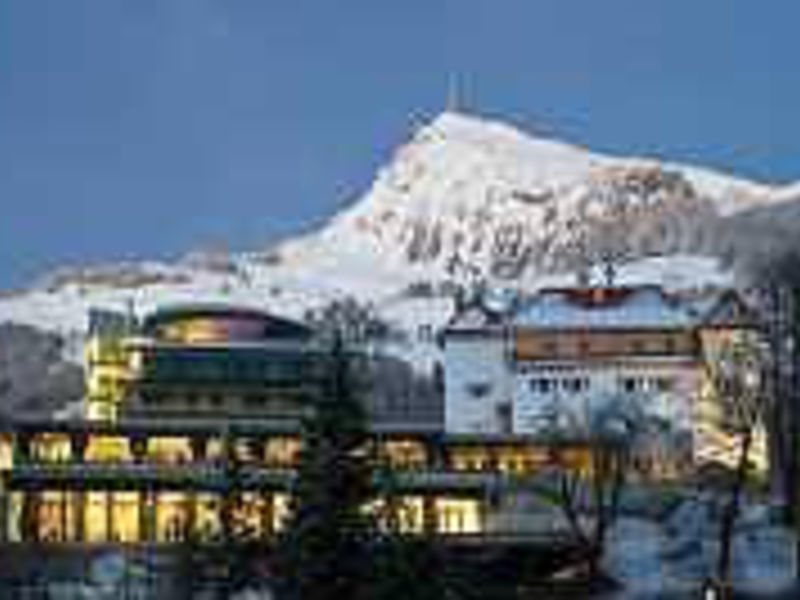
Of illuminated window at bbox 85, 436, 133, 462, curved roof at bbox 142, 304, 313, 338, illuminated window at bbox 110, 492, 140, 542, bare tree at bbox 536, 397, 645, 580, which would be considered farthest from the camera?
curved roof at bbox 142, 304, 313, 338

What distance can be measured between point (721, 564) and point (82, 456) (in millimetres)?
55046

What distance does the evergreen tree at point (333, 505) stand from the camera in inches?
1864

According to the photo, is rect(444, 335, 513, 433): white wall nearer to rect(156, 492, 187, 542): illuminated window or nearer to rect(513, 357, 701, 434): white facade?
rect(513, 357, 701, 434): white facade

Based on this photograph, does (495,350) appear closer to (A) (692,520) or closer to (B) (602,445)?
(B) (602,445)

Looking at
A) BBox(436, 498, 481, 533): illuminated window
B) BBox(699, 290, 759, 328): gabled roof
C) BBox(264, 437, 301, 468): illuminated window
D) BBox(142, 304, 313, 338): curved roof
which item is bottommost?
BBox(436, 498, 481, 533): illuminated window

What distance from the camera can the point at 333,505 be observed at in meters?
47.6

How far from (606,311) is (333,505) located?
118166 millimetres

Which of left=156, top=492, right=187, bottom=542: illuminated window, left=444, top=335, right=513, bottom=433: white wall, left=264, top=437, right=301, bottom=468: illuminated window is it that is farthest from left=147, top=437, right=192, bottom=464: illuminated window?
left=444, top=335, right=513, bottom=433: white wall

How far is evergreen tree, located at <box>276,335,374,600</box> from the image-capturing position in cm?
4734

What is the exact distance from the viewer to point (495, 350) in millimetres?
160375

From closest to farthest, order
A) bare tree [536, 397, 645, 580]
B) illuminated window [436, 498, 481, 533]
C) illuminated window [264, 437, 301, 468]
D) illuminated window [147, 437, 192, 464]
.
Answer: bare tree [536, 397, 645, 580] → illuminated window [436, 498, 481, 533] → illuminated window [264, 437, 301, 468] → illuminated window [147, 437, 192, 464]

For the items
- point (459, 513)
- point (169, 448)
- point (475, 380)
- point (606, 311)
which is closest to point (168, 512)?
point (169, 448)

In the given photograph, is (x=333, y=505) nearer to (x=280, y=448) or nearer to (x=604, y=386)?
(x=280, y=448)

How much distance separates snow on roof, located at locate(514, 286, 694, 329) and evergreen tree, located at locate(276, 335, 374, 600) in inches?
4443
